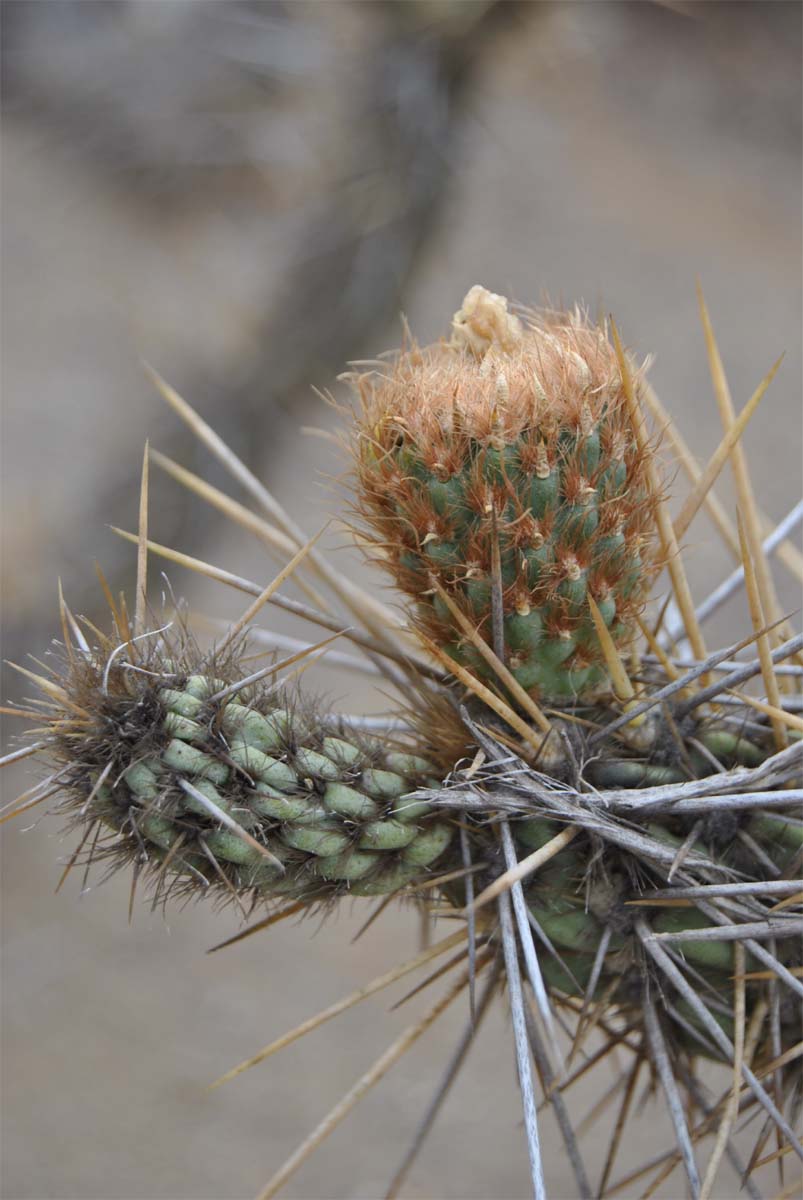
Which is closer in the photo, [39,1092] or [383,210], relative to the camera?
[383,210]

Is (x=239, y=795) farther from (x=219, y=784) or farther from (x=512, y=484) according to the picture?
(x=512, y=484)

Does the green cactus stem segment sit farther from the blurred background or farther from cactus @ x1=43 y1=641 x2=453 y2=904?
the blurred background

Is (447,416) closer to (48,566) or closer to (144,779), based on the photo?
(144,779)

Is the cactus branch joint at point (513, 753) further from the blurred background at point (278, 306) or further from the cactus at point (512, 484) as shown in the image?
the blurred background at point (278, 306)

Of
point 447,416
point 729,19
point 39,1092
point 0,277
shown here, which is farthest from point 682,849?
point 729,19

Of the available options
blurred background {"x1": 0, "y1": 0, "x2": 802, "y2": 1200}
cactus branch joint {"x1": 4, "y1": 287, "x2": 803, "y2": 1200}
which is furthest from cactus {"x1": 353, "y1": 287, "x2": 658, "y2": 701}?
blurred background {"x1": 0, "y1": 0, "x2": 802, "y2": 1200}

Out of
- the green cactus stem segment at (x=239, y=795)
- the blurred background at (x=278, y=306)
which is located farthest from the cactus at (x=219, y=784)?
the blurred background at (x=278, y=306)

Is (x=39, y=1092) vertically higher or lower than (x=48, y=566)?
lower
